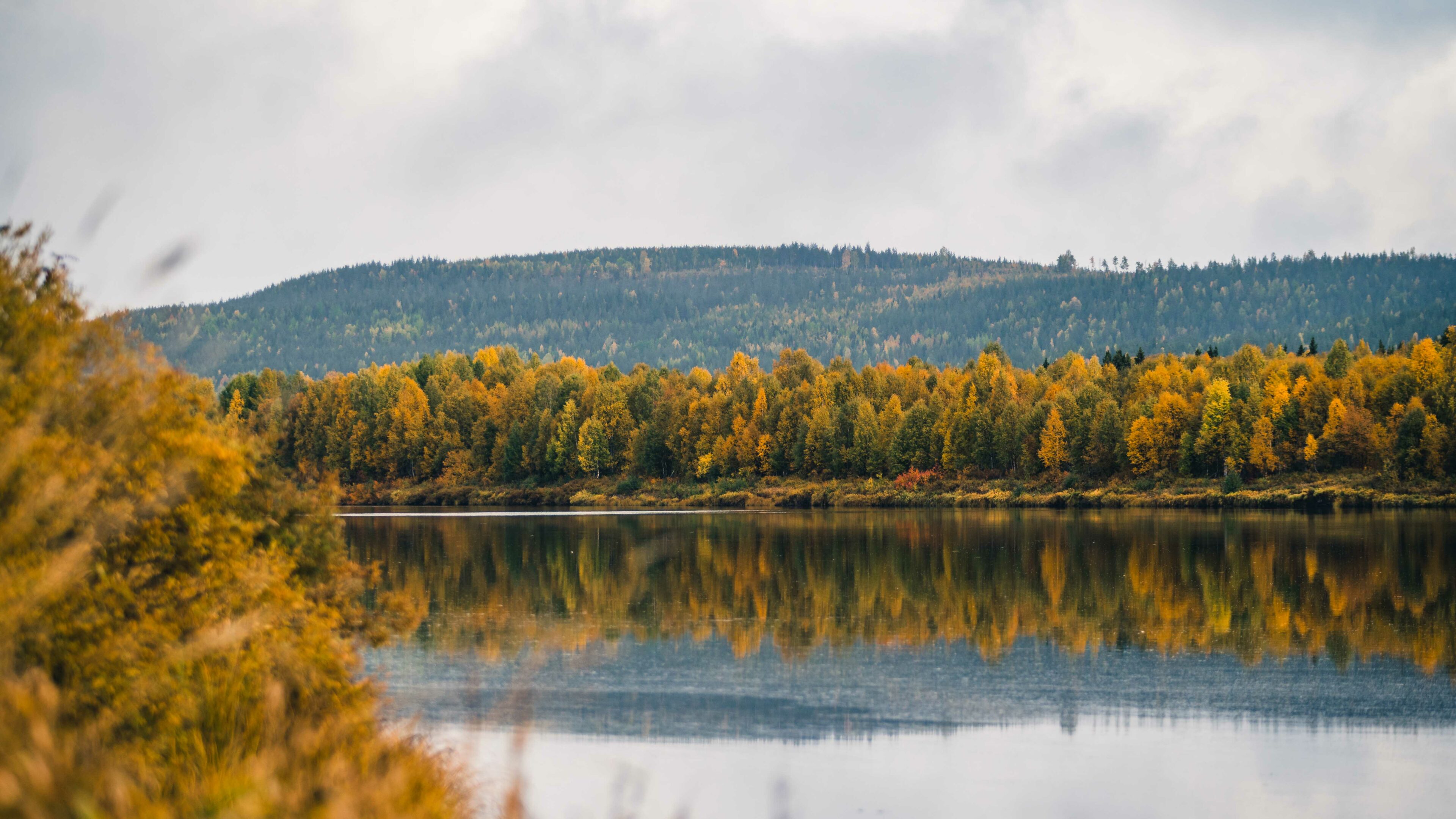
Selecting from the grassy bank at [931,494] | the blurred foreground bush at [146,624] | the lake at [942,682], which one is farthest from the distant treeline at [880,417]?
the blurred foreground bush at [146,624]

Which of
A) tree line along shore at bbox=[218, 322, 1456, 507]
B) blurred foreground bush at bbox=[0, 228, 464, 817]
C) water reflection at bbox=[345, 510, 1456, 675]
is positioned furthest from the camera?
tree line along shore at bbox=[218, 322, 1456, 507]

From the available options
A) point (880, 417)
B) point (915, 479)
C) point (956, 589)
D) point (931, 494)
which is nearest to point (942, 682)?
point (956, 589)

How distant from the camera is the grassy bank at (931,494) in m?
A: 88.6

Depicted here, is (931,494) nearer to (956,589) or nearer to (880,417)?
(880,417)

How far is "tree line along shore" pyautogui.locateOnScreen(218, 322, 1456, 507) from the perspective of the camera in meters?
98.1

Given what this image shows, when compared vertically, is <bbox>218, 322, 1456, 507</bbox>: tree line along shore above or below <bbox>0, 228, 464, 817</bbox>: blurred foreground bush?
above

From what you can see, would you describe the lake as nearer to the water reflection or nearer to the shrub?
the water reflection

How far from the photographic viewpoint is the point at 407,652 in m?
26.2

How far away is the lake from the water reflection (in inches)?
6.7

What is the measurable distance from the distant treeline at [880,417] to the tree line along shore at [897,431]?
0.72ft

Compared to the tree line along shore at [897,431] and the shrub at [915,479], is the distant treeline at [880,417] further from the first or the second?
the shrub at [915,479]

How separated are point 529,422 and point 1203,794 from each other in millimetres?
121710

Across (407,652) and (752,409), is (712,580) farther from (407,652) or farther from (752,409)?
(752,409)

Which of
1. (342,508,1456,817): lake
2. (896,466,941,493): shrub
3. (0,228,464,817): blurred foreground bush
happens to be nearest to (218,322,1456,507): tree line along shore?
(896,466,941,493): shrub
